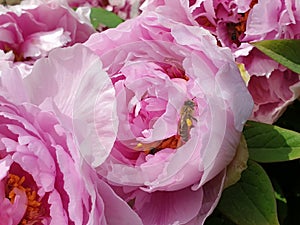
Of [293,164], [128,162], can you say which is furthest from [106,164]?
[293,164]

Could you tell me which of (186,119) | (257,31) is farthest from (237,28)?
(186,119)

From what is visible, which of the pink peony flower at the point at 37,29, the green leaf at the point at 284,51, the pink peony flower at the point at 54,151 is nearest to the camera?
the pink peony flower at the point at 54,151

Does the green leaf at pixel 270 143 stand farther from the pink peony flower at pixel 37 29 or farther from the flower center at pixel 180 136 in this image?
the pink peony flower at pixel 37 29

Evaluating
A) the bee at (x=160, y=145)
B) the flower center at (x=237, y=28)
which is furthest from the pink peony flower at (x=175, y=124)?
the flower center at (x=237, y=28)

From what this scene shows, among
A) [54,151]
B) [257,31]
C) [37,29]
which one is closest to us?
[54,151]

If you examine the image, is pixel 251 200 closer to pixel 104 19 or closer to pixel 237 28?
pixel 237 28

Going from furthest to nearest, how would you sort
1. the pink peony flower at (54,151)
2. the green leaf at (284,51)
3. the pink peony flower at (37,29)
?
the pink peony flower at (37,29) < the green leaf at (284,51) < the pink peony flower at (54,151)

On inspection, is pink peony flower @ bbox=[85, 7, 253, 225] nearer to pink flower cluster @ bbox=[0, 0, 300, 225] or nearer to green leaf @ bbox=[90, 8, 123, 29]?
pink flower cluster @ bbox=[0, 0, 300, 225]
